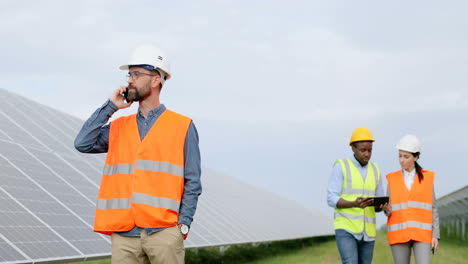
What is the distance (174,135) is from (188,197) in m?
0.44

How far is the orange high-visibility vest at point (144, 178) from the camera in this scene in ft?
15.6

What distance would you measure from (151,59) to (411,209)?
165 inches

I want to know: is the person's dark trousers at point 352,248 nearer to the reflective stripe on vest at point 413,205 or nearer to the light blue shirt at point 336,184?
the light blue shirt at point 336,184

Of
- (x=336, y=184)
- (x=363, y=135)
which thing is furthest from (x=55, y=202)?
(x=363, y=135)

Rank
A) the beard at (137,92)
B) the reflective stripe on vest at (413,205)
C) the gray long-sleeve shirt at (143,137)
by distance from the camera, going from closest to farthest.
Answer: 1. the gray long-sleeve shirt at (143,137)
2. the beard at (137,92)
3. the reflective stripe on vest at (413,205)

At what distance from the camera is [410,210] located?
8.05 m

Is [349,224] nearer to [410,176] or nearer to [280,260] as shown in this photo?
[410,176]

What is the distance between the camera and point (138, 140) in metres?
4.96

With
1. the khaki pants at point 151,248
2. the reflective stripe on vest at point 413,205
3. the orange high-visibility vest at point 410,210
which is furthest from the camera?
the reflective stripe on vest at point 413,205

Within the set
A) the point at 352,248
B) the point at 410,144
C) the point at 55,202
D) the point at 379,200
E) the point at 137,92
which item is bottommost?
the point at 352,248

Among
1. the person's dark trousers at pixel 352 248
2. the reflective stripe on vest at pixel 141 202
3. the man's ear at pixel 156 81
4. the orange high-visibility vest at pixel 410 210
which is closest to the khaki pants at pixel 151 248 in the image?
the reflective stripe on vest at pixel 141 202

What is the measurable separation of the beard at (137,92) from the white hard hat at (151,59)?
0.16 m

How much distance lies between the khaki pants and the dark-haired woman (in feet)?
12.6

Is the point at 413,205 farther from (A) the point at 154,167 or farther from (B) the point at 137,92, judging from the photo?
(B) the point at 137,92
